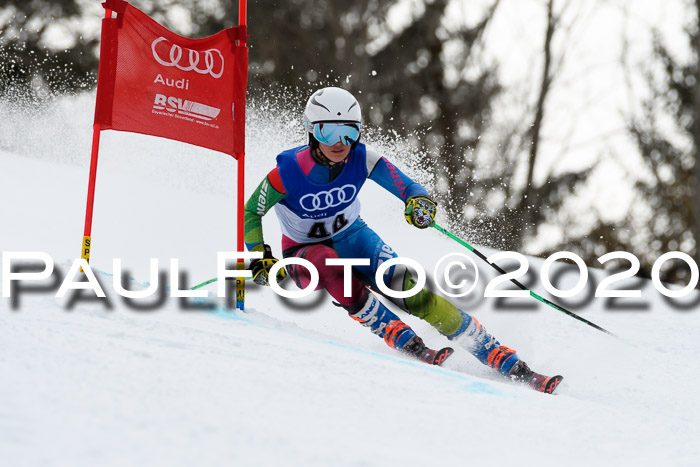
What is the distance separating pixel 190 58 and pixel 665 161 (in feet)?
46.7

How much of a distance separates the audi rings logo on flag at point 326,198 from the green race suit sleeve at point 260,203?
4.6 inches

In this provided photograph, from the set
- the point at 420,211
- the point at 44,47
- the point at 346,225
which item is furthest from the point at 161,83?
the point at 44,47

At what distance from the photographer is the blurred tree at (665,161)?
622 inches

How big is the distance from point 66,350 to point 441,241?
5684 millimetres

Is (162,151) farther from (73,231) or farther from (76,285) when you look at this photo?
(76,285)

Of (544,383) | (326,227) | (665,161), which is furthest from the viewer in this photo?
(665,161)

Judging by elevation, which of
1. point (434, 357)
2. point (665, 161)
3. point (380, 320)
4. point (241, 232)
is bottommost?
point (434, 357)

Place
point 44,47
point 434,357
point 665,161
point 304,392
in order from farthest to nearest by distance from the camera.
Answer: point 665,161 < point 44,47 < point 434,357 < point 304,392

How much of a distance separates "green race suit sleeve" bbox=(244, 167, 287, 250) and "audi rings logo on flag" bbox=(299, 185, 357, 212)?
0.12 metres

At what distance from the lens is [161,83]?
376 centimetres

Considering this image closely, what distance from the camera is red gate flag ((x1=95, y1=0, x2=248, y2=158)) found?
367cm

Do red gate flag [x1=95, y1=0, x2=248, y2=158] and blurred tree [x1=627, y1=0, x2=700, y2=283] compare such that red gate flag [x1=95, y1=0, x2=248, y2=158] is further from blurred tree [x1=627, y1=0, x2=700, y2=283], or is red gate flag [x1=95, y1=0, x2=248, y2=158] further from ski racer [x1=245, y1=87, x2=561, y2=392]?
blurred tree [x1=627, y1=0, x2=700, y2=283]

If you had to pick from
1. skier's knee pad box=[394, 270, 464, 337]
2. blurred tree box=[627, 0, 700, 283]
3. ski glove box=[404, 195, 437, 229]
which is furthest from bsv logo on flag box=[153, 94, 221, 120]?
blurred tree box=[627, 0, 700, 283]

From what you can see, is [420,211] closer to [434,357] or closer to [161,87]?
[434,357]
